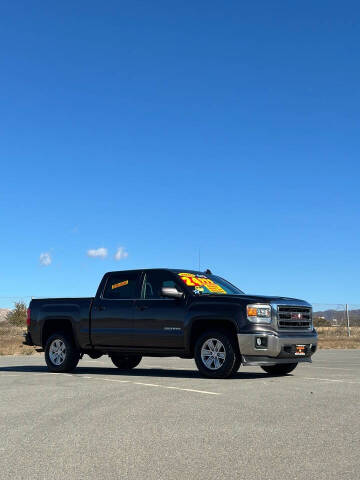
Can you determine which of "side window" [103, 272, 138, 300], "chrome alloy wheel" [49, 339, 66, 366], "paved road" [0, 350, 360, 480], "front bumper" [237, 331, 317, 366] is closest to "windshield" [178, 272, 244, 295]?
"side window" [103, 272, 138, 300]

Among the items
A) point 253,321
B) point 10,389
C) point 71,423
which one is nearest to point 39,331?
point 10,389

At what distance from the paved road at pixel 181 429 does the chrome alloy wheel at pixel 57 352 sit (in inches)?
92.6

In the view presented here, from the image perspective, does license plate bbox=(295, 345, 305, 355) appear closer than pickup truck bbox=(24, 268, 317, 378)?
No

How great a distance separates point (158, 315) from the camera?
13734 mm

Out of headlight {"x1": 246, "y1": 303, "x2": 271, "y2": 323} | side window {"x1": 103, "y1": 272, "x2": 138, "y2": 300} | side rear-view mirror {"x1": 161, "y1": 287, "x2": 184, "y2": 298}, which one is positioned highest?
side window {"x1": 103, "y1": 272, "x2": 138, "y2": 300}

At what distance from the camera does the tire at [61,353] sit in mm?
15055

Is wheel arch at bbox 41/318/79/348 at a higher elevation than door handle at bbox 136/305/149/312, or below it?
below

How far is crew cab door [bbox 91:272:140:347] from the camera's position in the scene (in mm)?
14211

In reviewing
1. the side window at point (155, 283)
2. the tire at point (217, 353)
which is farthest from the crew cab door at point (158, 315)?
Answer: the tire at point (217, 353)

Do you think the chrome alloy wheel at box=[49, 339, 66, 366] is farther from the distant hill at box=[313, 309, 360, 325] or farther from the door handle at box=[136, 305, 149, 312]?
the distant hill at box=[313, 309, 360, 325]

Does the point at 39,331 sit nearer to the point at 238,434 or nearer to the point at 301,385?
the point at 301,385

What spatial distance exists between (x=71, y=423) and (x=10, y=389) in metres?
4.04

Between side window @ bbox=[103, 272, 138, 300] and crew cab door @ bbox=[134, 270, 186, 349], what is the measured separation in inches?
9.9

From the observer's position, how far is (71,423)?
7.98 m
